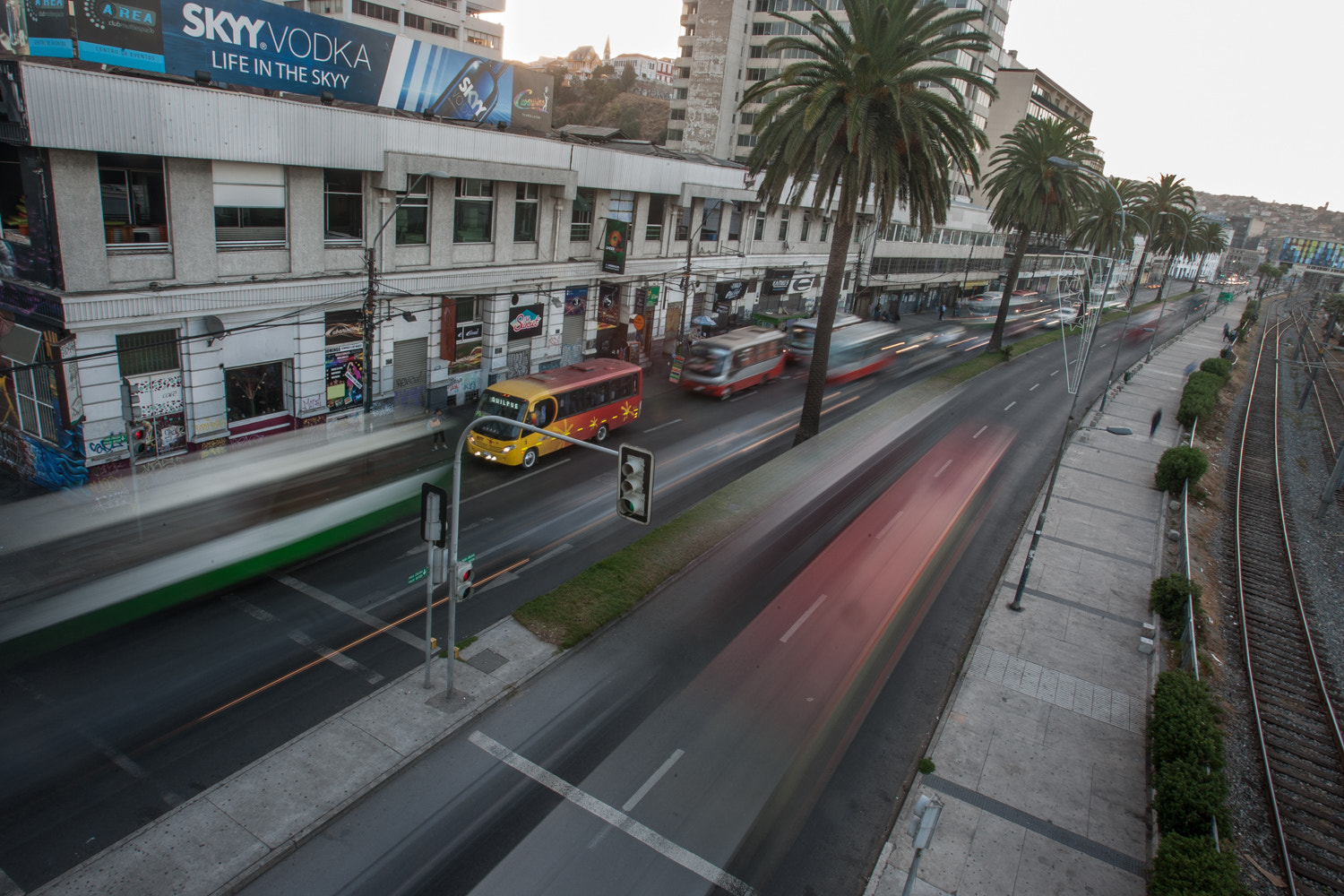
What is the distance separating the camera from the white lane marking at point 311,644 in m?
15.5

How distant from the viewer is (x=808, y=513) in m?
25.3

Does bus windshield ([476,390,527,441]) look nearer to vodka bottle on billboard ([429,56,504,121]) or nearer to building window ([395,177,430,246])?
building window ([395,177,430,246])

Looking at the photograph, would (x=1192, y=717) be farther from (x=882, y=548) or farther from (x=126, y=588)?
(x=126, y=588)

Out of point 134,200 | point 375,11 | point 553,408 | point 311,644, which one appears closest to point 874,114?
point 553,408

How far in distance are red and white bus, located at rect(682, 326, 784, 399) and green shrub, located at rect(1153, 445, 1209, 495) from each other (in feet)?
63.2

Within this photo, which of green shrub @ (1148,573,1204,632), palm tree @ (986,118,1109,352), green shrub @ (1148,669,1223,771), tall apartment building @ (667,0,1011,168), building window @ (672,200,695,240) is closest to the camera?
green shrub @ (1148,669,1223,771)

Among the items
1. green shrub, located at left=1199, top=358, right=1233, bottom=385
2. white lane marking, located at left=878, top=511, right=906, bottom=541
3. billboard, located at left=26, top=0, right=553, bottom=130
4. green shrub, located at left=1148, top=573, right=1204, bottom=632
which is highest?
billboard, located at left=26, top=0, right=553, bottom=130

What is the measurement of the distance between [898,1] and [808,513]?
17.9 meters

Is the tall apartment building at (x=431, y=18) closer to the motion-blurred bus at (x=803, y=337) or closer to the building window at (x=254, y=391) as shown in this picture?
the motion-blurred bus at (x=803, y=337)

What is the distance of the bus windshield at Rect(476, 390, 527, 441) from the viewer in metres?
26.0

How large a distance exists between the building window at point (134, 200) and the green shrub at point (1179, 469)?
119 ft

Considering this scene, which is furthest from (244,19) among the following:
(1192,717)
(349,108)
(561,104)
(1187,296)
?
(1187,296)

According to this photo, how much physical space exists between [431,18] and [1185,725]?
9431 centimetres

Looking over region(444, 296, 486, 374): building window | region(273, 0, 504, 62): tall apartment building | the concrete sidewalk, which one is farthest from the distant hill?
the concrete sidewalk
